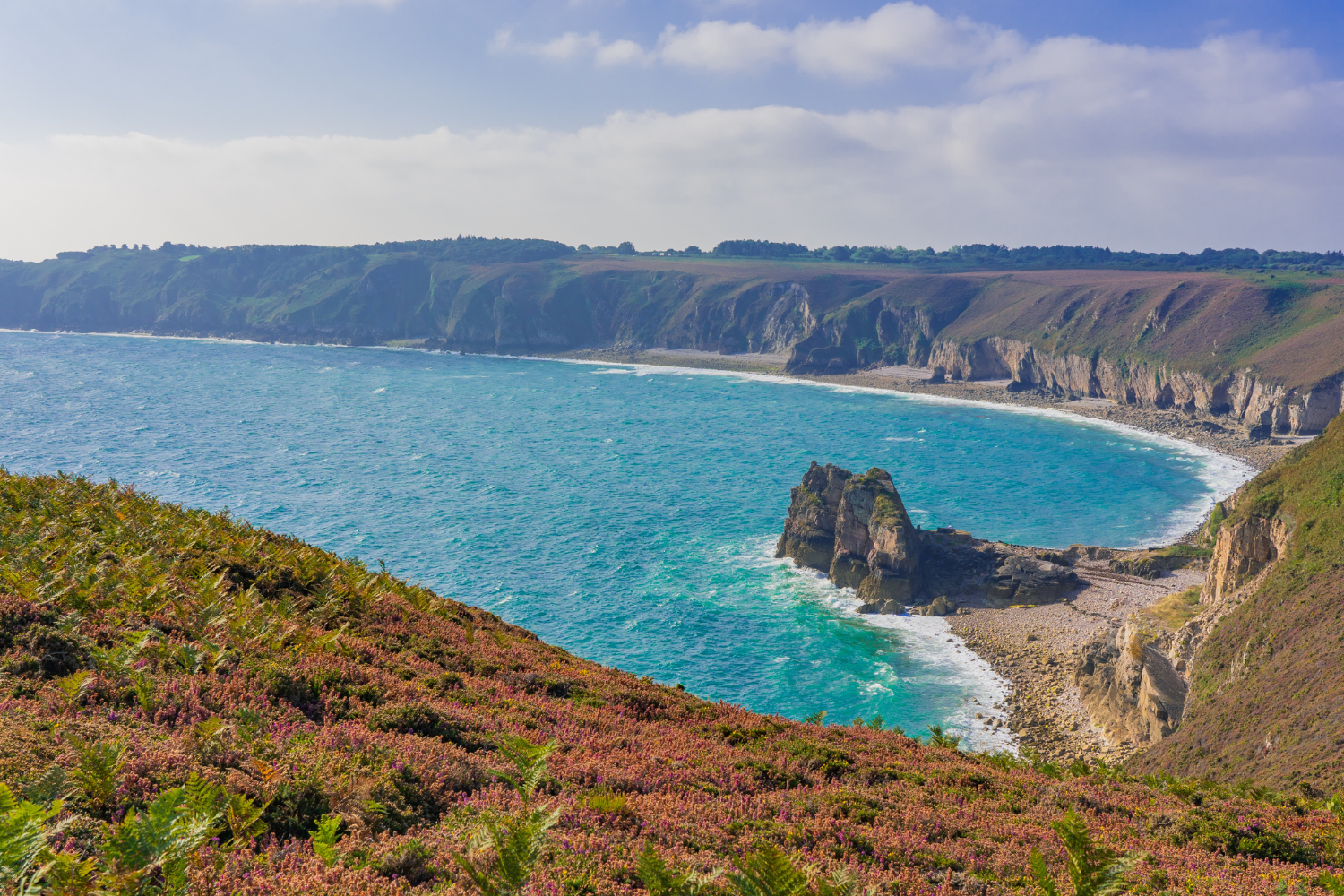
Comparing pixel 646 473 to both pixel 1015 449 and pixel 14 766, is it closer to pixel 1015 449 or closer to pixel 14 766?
pixel 1015 449

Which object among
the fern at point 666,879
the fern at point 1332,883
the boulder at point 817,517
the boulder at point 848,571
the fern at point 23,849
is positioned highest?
the fern at point 23,849

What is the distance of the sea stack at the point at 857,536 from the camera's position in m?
57.6

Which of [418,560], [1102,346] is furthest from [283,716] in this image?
[1102,346]

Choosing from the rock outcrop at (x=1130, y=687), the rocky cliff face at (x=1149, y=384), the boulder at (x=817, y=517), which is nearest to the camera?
the rock outcrop at (x=1130, y=687)

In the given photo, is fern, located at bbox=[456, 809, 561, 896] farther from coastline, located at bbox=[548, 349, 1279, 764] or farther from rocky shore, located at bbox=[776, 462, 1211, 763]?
rocky shore, located at bbox=[776, 462, 1211, 763]

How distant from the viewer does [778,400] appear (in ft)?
492

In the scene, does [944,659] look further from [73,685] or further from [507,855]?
[73,685]

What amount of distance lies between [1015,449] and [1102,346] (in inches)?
2683

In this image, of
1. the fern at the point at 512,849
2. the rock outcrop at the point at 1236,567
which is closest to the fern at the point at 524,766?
the fern at the point at 512,849

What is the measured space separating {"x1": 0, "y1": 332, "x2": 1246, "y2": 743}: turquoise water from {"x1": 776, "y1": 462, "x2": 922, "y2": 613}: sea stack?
7.37 ft

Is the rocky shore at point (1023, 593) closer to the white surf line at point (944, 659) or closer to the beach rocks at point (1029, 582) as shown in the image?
the beach rocks at point (1029, 582)

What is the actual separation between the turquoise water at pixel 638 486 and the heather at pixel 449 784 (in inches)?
1207

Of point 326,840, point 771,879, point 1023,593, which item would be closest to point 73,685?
point 326,840

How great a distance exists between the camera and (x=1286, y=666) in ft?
92.9
